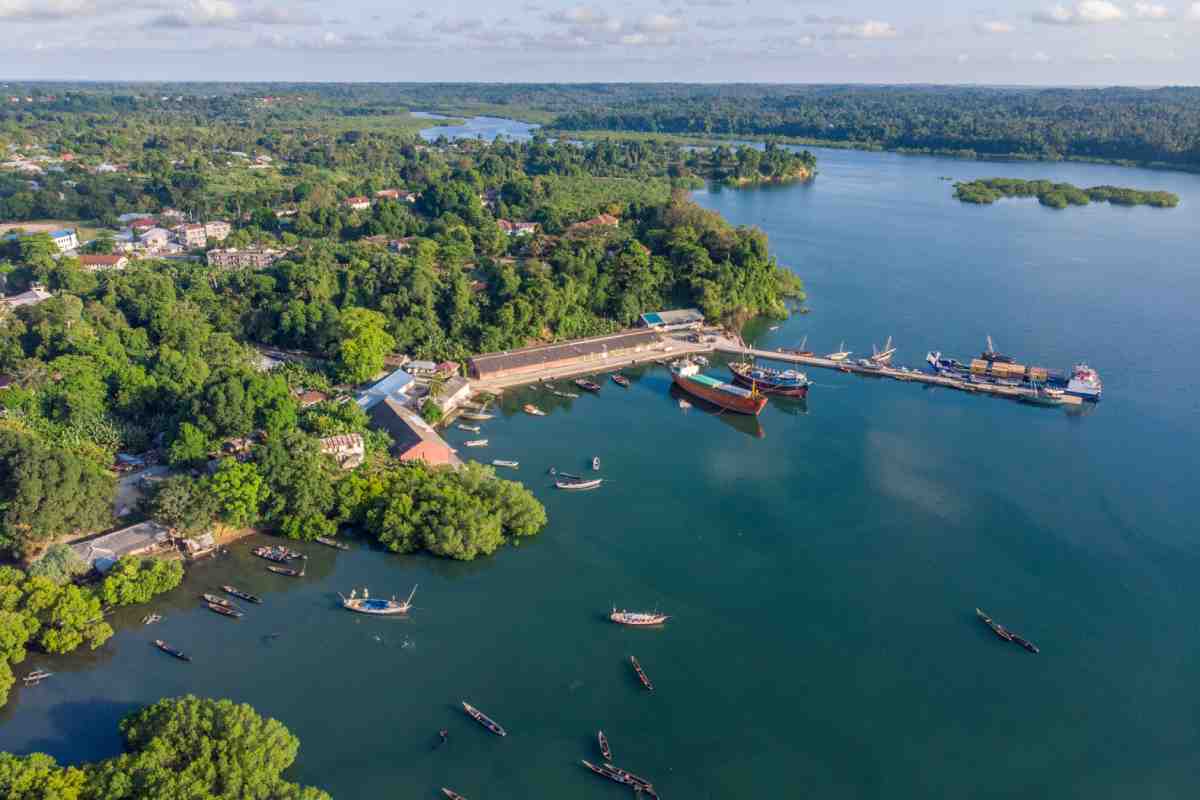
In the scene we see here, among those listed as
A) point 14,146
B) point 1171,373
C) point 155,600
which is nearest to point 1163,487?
point 1171,373

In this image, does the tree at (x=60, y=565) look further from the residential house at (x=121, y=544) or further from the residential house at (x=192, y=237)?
the residential house at (x=192, y=237)

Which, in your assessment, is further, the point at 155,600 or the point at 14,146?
the point at 14,146

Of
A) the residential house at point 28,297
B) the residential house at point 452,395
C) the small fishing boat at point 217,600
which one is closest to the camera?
the small fishing boat at point 217,600

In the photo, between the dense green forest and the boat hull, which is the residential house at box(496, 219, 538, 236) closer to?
the boat hull

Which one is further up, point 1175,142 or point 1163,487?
point 1175,142

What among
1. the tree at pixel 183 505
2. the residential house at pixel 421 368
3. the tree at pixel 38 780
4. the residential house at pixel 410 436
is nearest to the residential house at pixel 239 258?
the residential house at pixel 421 368

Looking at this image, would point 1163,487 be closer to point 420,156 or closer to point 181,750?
point 181,750
